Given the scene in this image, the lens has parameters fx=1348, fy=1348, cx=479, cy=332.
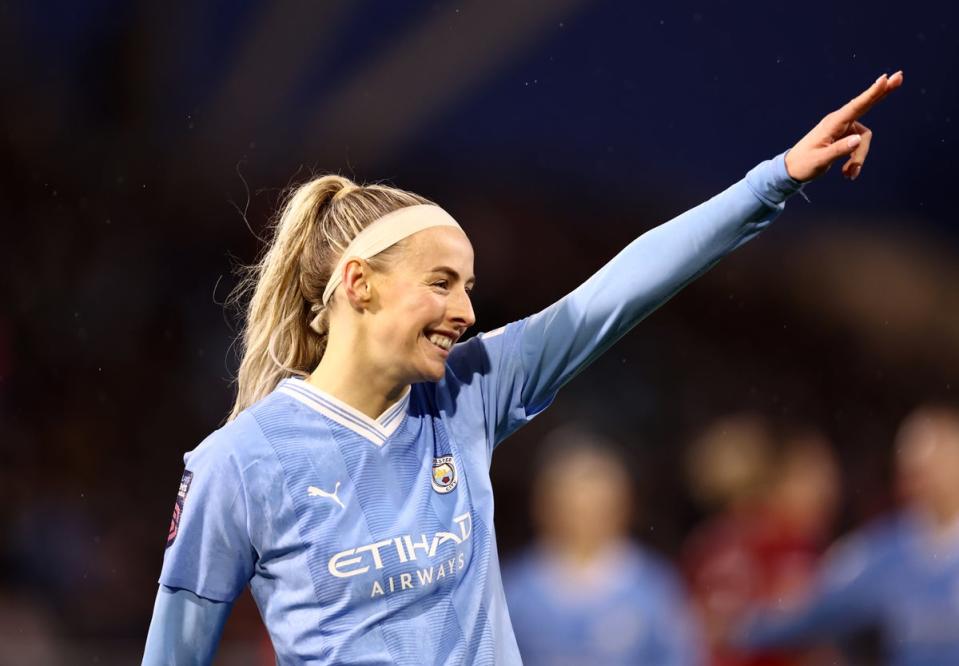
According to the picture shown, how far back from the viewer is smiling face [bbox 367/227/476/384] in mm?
1900

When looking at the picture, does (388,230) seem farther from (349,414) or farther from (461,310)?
(349,414)

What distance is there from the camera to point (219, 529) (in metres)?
1.83

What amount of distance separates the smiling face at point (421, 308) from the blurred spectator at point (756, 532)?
3.18m

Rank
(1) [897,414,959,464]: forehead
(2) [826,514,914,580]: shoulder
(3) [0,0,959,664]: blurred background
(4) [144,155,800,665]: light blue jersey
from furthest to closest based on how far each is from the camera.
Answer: (3) [0,0,959,664]: blurred background → (2) [826,514,914,580]: shoulder → (1) [897,414,959,464]: forehead → (4) [144,155,800,665]: light blue jersey

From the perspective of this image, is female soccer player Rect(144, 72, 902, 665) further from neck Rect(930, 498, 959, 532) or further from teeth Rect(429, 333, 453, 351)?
neck Rect(930, 498, 959, 532)

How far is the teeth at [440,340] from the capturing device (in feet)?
6.29

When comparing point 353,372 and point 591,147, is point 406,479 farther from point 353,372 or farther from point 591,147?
point 591,147

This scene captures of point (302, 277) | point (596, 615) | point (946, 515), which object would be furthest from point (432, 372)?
point (946, 515)

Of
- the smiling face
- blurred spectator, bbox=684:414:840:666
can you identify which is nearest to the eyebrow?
the smiling face

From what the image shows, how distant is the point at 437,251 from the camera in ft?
6.34

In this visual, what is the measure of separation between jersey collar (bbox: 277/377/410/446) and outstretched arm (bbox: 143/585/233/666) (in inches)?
12.0

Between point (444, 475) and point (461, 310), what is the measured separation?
0.24 m

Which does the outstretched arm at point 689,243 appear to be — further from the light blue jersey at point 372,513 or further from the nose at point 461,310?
the nose at point 461,310

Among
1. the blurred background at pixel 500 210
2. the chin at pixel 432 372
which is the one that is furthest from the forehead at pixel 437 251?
the blurred background at pixel 500 210
